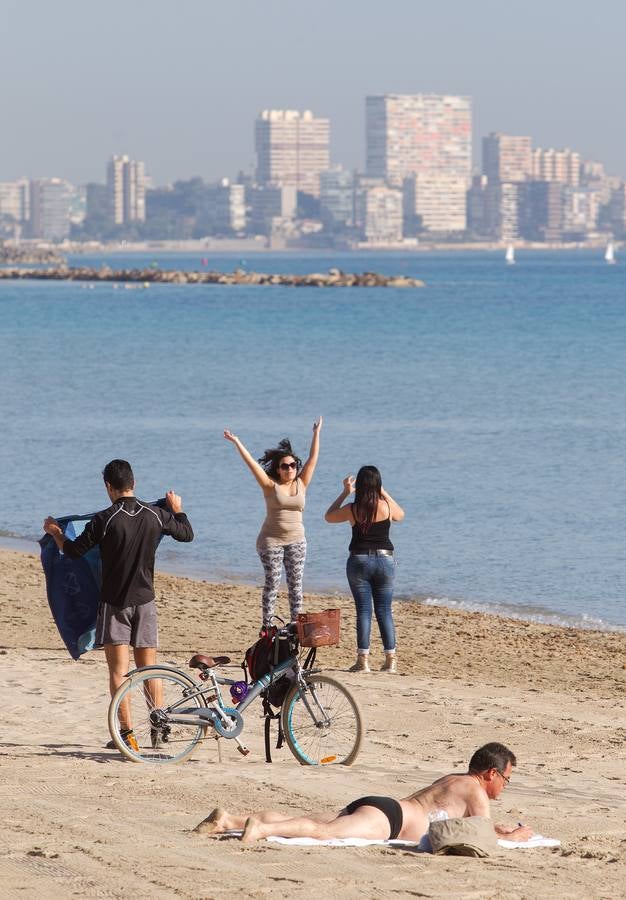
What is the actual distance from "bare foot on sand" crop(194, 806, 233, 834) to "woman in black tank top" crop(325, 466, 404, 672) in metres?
4.12

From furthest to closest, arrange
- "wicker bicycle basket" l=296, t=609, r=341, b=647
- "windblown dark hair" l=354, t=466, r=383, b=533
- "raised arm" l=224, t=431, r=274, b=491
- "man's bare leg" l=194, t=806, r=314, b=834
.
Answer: "windblown dark hair" l=354, t=466, r=383, b=533 < "raised arm" l=224, t=431, r=274, b=491 < "wicker bicycle basket" l=296, t=609, r=341, b=647 < "man's bare leg" l=194, t=806, r=314, b=834

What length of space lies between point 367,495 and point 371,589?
2.77ft

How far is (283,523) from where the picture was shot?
10.6 metres

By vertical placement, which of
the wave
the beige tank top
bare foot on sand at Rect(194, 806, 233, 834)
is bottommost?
the wave

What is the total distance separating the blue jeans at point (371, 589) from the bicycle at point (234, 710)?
103 inches

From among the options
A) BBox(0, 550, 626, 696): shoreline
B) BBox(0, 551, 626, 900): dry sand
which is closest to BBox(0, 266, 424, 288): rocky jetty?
BBox(0, 550, 626, 696): shoreline

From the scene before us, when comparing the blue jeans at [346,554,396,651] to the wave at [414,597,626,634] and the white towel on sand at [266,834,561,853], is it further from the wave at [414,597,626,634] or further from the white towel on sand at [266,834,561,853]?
the white towel on sand at [266,834,561,853]

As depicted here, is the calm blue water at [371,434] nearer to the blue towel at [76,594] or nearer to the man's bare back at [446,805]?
the blue towel at [76,594]

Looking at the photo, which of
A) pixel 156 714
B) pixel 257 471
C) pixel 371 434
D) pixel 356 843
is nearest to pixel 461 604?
pixel 257 471

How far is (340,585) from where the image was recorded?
55.0 feet

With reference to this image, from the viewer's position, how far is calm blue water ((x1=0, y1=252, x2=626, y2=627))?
60.4 ft

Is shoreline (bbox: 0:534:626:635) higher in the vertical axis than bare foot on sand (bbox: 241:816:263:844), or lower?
lower

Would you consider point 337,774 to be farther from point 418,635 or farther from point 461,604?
point 461,604

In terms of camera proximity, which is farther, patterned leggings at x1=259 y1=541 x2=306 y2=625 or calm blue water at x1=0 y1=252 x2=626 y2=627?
calm blue water at x1=0 y1=252 x2=626 y2=627
